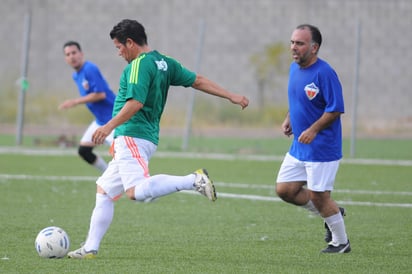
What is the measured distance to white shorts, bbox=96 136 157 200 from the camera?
8.01 metres

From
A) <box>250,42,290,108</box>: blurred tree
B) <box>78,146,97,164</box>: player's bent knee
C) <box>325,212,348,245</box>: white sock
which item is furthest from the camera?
<box>250,42,290,108</box>: blurred tree

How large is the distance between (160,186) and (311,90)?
173 centimetres

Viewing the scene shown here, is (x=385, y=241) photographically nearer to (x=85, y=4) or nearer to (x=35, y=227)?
(x=35, y=227)

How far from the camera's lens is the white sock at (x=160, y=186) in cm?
789

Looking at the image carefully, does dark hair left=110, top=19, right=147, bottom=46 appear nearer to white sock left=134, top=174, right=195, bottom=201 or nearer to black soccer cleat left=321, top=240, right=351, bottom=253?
white sock left=134, top=174, right=195, bottom=201

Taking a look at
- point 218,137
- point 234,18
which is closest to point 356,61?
point 218,137

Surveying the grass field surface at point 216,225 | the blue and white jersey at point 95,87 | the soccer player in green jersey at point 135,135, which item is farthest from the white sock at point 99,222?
the blue and white jersey at point 95,87

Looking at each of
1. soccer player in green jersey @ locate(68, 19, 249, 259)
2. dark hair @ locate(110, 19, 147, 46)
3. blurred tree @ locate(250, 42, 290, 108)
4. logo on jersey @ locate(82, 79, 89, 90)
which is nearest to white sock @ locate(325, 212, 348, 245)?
soccer player in green jersey @ locate(68, 19, 249, 259)

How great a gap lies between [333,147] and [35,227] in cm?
351

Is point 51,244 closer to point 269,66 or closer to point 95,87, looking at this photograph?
point 95,87

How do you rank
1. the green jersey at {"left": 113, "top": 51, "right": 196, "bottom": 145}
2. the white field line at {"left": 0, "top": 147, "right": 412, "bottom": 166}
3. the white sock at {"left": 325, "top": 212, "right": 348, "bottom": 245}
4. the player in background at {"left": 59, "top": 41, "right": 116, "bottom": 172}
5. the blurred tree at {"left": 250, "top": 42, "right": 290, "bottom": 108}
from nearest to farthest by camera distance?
the green jersey at {"left": 113, "top": 51, "right": 196, "bottom": 145} < the white sock at {"left": 325, "top": 212, "right": 348, "bottom": 245} < the player in background at {"left": 59, "top": 41, "right": 116, "bottom": 172} < the white field line at {"left": 0, "top": 147, "right": 412, "bottom": 166} < the blurred tree at {"left": 250, "top": 42, "right": 290, "bottom": 108}

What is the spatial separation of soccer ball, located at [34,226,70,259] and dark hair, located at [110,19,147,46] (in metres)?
1.84

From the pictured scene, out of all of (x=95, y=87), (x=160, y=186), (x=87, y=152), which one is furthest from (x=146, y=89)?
(x=87, y=152)

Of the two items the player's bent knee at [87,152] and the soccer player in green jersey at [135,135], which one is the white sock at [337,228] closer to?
the soccer player in green jersey at [135,135]
